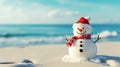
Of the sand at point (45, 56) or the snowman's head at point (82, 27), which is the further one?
the snowman's head at point (82, 27)

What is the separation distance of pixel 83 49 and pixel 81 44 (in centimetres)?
10

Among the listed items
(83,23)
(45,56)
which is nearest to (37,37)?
(45,56)

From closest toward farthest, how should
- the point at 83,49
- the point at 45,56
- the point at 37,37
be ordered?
the point at 83,49 < the point at 45,56 < the point at 37,37

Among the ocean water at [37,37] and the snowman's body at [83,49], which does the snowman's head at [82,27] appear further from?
the ocean water at [37,37]

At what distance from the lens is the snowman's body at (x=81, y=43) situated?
25.2 feet

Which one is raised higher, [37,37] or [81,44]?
[37,37]

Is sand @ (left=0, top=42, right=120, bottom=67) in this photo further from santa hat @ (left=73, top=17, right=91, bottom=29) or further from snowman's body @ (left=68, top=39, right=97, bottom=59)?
santa hat @ (left=73, top=17, right=91, bottom=29)

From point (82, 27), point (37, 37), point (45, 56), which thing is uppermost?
point (37, 37)

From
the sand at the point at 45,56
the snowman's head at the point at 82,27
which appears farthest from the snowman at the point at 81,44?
the sand at the point at 45,56

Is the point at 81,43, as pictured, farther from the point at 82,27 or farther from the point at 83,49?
the point at 82,27

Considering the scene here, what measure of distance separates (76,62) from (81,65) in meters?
0.24

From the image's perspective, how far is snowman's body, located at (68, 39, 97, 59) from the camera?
7684mm

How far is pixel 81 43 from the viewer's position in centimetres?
770

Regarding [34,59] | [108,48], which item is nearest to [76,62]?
[34,59]
